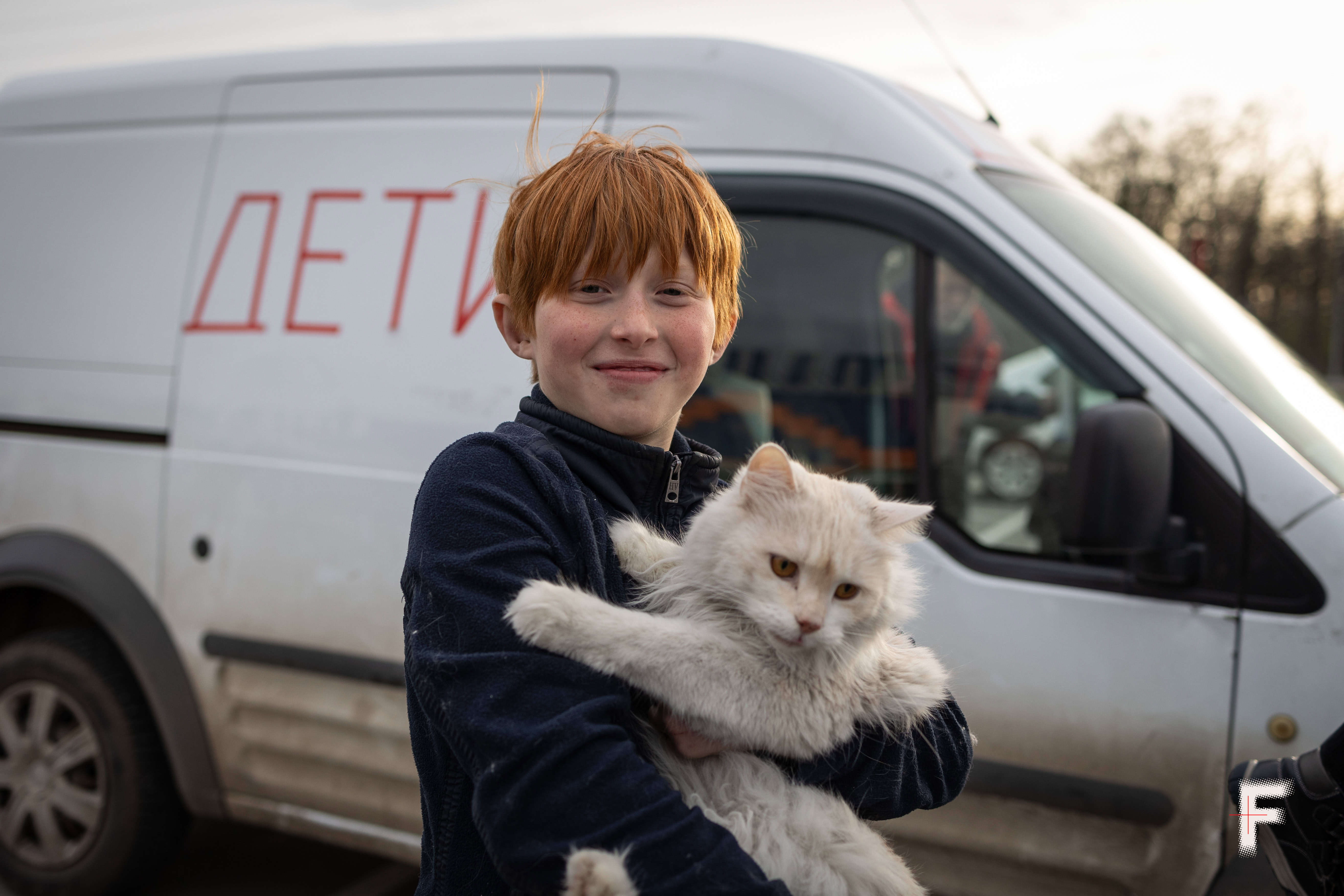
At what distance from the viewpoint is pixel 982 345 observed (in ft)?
10.7

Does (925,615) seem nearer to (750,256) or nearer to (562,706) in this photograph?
(750,256)

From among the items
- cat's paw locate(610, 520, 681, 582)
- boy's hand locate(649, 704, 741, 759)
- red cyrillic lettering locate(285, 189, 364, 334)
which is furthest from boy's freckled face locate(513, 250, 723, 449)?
red cyrillic lettering locate(285, 189, 364, 334)

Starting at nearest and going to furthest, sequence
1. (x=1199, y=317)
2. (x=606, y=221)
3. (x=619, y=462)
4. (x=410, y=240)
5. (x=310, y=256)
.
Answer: (x=606, y=221) < (x=619, y=462) < (x=1199, y=317) < (x=410, y=240) < (x=310, y=256)

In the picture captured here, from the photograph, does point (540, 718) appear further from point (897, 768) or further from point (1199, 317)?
point (1199, 317)

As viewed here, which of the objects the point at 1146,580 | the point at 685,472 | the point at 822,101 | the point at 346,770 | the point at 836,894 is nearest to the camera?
the point at 836,894

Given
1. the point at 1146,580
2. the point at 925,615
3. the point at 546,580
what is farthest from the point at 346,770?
the point at 1146,580

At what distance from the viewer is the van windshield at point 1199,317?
8.36 feet

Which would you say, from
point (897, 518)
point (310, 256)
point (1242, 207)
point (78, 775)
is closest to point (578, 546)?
point (897, 518)

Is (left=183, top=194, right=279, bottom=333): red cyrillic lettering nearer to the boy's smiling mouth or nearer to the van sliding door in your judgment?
the van sliding door

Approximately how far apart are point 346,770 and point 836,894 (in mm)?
2396

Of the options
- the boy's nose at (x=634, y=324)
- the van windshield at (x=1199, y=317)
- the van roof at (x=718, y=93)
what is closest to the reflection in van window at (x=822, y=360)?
the van roof at (x=718, y=93)

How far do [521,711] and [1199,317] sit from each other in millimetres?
2578

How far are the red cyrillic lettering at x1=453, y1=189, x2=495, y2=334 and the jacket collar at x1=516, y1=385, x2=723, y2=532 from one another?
149 cm

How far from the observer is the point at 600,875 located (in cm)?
115
